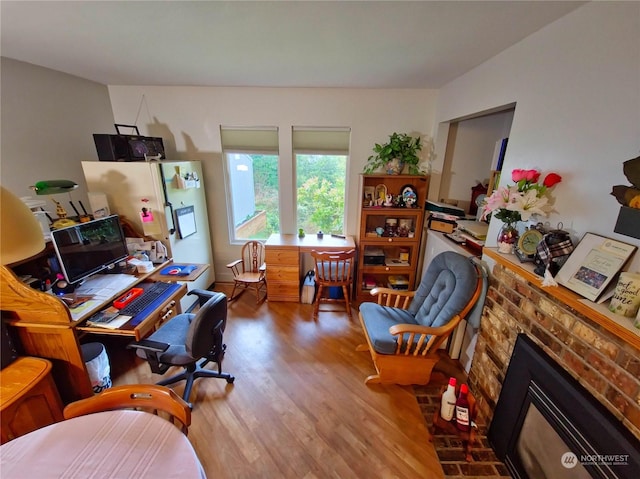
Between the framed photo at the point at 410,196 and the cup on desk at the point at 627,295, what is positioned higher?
the framed photo at the point at 410,196

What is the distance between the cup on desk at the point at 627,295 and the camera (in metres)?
0.90

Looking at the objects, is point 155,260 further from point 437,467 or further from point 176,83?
point 437,467

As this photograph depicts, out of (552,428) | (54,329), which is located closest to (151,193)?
(54,329)

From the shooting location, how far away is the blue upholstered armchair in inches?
71.1

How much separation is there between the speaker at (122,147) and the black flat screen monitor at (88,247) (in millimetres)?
760

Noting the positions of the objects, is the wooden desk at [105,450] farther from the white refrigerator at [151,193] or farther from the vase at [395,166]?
the vase at [395,166]

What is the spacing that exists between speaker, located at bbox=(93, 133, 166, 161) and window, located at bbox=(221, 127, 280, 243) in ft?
2.74

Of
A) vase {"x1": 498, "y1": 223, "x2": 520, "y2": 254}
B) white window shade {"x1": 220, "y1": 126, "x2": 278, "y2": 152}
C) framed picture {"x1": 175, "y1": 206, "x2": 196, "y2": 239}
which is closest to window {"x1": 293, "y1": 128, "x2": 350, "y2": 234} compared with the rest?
white window shade {"x1": 220, "y1": 126, "x2": 278, "y2": 152}

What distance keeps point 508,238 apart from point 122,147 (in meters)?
3.29

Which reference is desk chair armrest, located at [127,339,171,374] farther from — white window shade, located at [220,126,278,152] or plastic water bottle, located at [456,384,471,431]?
white window shade, located at [220,126,278,152]

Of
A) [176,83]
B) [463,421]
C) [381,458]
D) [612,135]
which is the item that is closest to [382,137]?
[612,135]

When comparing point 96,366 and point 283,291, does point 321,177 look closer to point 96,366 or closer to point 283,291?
point 283,291

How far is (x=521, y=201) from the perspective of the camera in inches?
52.2

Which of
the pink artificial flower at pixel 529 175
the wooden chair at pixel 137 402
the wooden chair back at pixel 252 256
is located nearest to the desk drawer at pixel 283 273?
the wooden chair back at pixel 252 256
